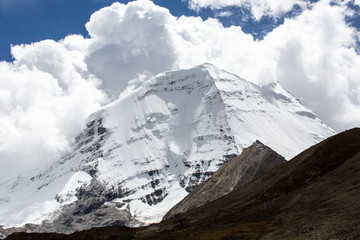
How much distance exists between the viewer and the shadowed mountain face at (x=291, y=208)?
10162 centimetres

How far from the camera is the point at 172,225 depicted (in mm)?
165250

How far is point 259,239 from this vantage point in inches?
4198

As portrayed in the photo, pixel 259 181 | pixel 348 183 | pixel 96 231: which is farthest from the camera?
pixel 259 181

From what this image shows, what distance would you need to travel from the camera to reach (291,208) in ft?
446

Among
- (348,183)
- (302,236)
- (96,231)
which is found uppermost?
(96,231)

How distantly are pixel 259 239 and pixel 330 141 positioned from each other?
80.6m

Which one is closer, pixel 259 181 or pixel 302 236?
pixel 302 236

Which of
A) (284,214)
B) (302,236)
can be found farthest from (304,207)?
(302,236)

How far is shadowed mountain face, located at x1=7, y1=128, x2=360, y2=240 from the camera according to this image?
102 m

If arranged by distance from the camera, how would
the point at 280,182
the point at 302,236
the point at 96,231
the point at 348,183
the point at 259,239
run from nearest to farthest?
the point at 302,236 < the point at 259,239 < the point at 348,183 < the point at 96,231 < the point at 280,182

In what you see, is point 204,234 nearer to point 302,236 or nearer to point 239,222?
point 239,222

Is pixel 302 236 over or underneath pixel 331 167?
underneath

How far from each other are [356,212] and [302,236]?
1472 cm

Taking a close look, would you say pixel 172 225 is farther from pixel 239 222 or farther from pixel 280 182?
pixel 280 182
